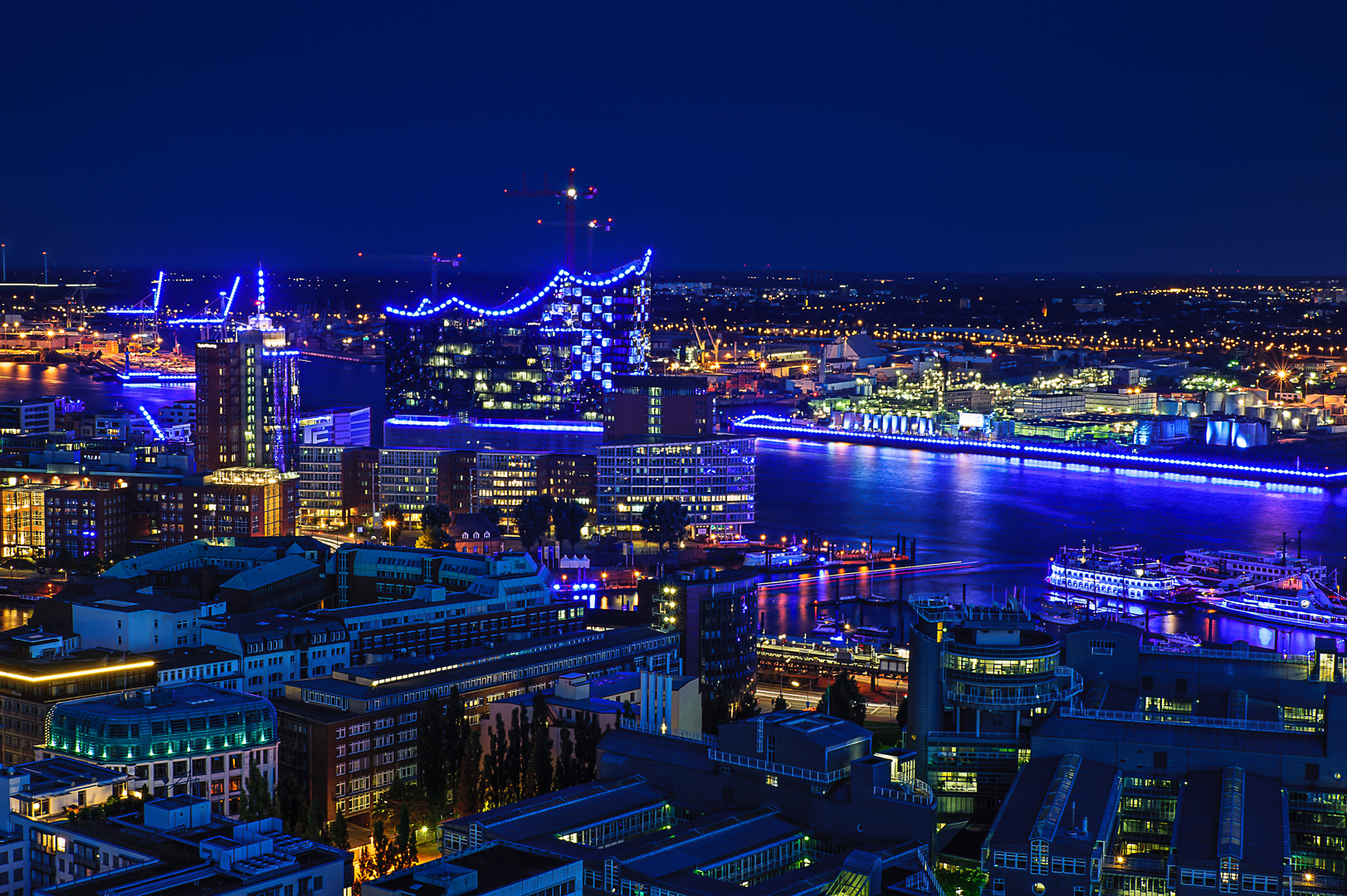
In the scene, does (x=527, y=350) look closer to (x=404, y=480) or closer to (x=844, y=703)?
(x=404, y=480)

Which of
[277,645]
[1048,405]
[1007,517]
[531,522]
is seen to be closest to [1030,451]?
[1048,405]

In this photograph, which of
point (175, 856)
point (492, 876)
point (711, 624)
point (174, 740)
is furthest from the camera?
point (711, 624)

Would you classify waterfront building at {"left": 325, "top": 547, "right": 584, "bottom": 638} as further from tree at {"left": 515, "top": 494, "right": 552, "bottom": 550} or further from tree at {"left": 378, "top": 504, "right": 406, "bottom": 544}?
tree at {"left": 378, "top": 504, "right": 406, "bottom": 544}

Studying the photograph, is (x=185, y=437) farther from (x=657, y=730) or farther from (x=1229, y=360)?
(x=1229, y=360)

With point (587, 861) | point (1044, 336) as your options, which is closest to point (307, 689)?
point (587, 861)

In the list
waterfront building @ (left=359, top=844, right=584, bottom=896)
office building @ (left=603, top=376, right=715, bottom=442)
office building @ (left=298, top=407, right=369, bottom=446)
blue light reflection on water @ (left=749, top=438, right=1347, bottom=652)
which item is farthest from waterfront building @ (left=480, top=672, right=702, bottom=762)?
office building @ (left=298, top=407, right=369, bottom=446)

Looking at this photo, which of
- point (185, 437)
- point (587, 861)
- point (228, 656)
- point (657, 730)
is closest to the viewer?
point (587, 861)

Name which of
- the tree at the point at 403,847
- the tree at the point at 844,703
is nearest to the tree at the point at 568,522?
the tree at the point at 844,703
